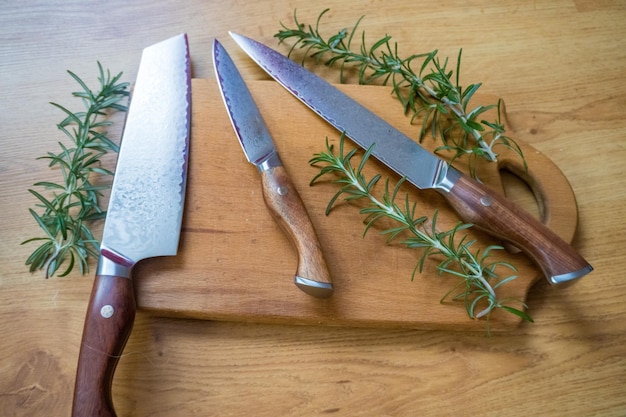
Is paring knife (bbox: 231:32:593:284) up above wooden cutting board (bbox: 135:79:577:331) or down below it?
above

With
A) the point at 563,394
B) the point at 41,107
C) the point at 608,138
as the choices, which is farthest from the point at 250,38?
the point at 563,394

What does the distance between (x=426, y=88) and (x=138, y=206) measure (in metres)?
0.67

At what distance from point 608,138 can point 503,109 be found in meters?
0.26

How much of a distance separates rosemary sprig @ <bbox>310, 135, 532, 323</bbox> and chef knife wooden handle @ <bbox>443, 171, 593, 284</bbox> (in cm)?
5

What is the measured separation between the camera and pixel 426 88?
1.15 metres

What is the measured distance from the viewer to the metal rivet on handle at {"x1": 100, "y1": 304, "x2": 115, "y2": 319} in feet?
2.96

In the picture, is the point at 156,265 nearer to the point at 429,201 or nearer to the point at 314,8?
the point at 429,201

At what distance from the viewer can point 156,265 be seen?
1003 millimetres

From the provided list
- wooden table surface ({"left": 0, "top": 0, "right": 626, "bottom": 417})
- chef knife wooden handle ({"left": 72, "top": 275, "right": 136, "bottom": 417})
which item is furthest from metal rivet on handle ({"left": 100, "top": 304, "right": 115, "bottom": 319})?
wooden table surface ({"left": 0, "top": 0, "right": 626, "bottom": 417})

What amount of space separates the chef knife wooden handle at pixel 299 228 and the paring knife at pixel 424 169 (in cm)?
19

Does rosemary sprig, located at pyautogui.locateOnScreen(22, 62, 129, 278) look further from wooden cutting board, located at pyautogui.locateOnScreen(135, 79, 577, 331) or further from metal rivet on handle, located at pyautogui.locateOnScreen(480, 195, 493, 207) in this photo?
metal rivet on handle, located at pyautogui.locateOnScreen(480, 195, 493, 207)

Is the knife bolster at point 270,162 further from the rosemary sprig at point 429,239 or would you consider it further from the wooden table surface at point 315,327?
the wooden table surface at point 315,327

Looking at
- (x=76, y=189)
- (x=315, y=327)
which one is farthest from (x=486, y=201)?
(x=76, y=189)

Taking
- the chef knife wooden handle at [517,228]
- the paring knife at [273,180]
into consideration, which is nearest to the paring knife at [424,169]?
the chef knife wooden handle at [517,228]
